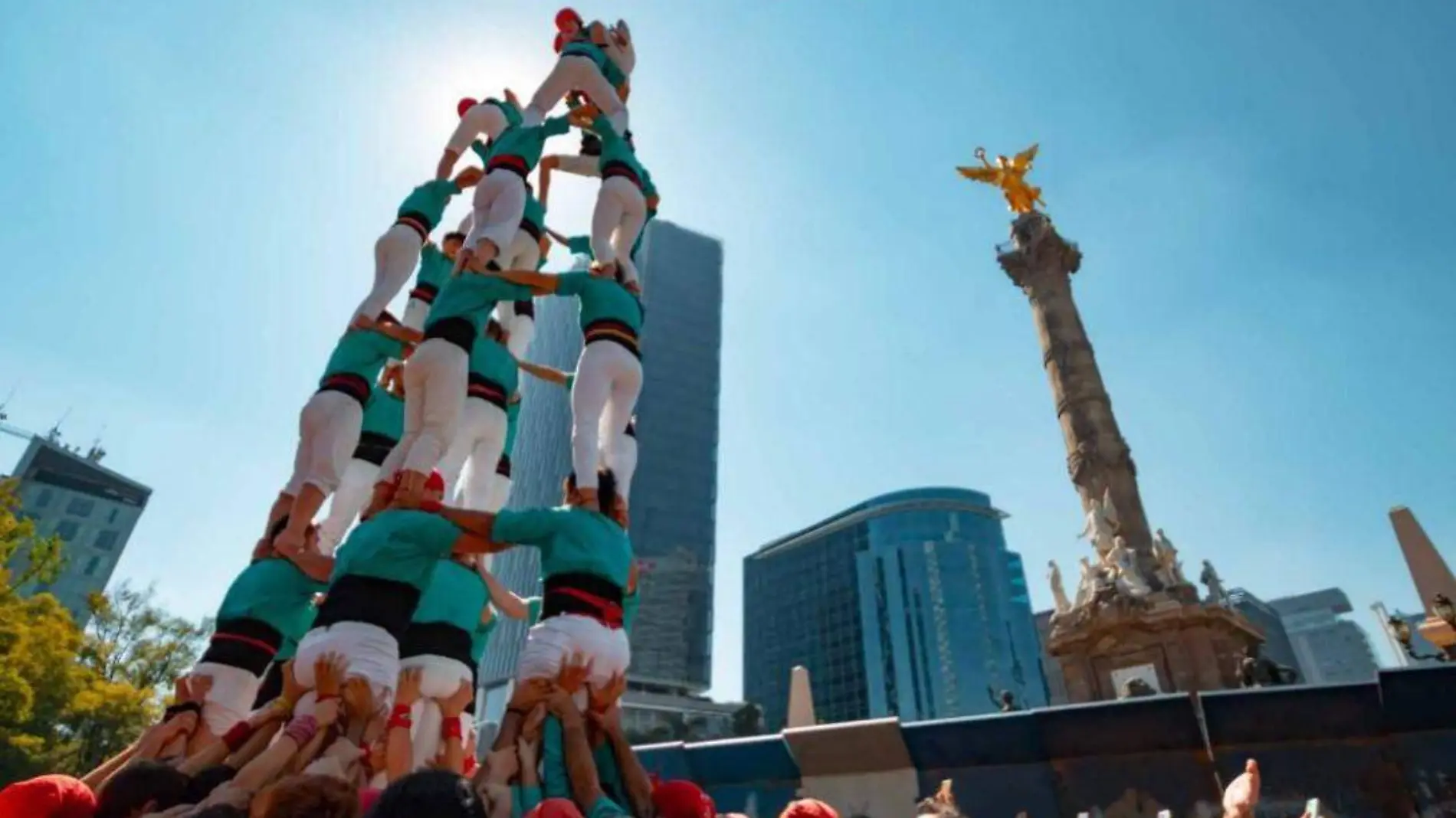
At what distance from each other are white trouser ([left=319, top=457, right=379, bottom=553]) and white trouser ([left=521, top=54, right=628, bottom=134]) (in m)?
3.35

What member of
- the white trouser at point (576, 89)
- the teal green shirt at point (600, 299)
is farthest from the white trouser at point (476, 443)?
the white trouser at point (576, 89)

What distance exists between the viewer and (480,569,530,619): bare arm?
5.66 m

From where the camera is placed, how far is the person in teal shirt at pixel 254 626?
475 cm

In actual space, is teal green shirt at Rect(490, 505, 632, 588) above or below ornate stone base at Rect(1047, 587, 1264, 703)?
below

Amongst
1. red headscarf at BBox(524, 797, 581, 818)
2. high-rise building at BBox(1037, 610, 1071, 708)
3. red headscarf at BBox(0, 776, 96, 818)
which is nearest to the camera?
red headscarf at BBox(524, 797, 581, 818)

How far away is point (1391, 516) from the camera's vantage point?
14.8 meters

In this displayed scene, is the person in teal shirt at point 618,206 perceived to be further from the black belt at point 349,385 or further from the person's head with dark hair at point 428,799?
the person's head with dark hair at point 428,799

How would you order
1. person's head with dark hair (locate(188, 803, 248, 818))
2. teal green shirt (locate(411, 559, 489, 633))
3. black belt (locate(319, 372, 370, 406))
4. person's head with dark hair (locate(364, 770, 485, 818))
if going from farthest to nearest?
black belt (locate(319, 372, 370, 406)) < teal green shirt (locate(411, 559, 489, 633)) < person's head with dark hair (locate(188, 803, 248, 818)) < person's head with dark hair (locate(364, 770, 485, 818))

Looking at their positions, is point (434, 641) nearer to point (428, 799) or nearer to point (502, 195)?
point (502, 195)

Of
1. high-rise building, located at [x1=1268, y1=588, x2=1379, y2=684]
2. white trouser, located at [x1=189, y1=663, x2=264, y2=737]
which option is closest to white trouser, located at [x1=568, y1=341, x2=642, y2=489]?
white trouser, located at [x1=189, y1=663, x2=264, y2=737]

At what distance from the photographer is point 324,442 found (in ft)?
18.4

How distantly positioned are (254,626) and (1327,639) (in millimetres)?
101230

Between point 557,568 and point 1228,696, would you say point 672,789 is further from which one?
point 1228,696

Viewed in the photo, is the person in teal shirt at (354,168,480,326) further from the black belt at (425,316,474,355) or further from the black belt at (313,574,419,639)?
the black belt at (313,574,419,639)
